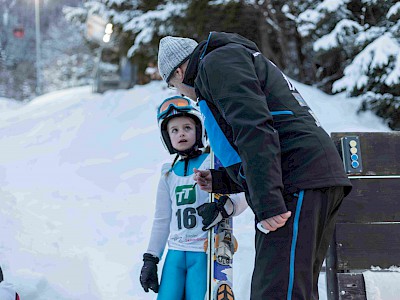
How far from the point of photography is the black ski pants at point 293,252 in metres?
2.03

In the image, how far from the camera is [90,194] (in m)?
6.82

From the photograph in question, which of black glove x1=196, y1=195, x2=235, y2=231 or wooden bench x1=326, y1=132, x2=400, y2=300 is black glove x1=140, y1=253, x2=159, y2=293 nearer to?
black glove x1=196, y1=195, x2=235, y2=231

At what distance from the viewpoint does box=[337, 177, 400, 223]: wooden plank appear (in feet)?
10.0

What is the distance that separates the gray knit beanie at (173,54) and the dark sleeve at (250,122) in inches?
15.0

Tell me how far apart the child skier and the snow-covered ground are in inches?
39.9

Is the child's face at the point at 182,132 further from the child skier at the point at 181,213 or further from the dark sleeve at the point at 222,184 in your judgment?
the dark sleeve at the point at 222,184

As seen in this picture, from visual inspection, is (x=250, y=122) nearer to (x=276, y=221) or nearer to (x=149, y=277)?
(x=276, y=221)

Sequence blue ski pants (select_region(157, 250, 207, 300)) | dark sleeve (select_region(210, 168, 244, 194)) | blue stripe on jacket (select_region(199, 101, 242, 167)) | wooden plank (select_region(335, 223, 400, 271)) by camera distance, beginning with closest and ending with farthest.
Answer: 1. blue stripe on jacket (select_region(199, 101, 242, 167))
2. dark sleeve (select_region(210, 168, 244, 194))
3. blue ski pants (select_region(157, 250, 207, 300))
4. wooden plank (select_region(335, 223, 400, 271))

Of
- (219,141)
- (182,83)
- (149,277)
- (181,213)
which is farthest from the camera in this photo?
(181,213)

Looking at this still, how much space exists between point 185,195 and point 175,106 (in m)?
0.59

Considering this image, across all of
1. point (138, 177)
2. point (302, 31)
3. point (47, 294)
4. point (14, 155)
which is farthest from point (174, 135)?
point (14, 155)

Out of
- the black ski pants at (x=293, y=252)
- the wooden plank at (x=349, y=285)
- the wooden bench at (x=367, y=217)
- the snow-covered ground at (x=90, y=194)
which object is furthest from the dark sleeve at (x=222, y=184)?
the snow-covered ground at (x=90, y=194)

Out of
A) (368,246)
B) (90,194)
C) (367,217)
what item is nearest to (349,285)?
(368,246)

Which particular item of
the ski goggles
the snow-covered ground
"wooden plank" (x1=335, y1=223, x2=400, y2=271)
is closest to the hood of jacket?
the ski goggles
